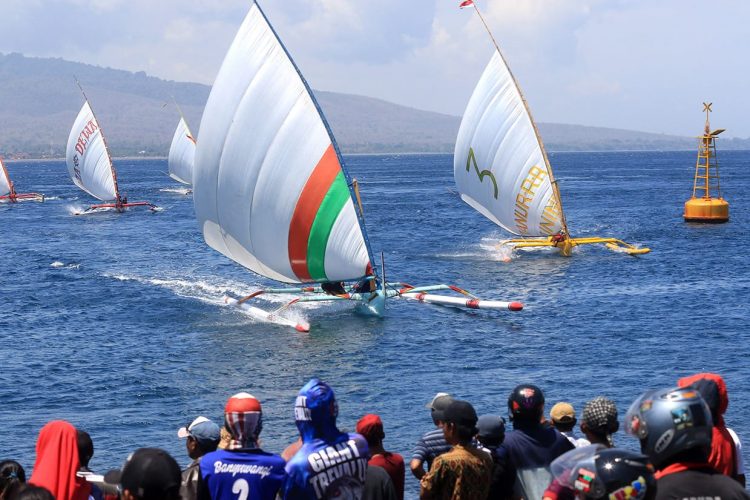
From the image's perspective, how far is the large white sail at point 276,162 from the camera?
127 ft

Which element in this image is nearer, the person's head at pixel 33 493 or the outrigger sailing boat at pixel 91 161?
the person's head at pixel 33 493

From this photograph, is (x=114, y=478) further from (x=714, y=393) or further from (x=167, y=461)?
(x=714, y=393)

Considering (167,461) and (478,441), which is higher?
(167,461)

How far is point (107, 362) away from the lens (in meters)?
34.1

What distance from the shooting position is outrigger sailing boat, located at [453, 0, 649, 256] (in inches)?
2212

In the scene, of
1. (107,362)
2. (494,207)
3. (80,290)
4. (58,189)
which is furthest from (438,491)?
(58,189)

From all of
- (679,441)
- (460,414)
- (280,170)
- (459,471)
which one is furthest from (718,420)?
(280,170)

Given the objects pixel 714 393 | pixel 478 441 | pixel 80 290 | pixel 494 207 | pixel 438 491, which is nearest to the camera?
pixel 714 393

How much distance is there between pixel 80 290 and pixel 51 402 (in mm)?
21568

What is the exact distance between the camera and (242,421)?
29.0 ft

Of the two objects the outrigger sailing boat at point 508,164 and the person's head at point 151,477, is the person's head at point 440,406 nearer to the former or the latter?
the person's head at point 151,477

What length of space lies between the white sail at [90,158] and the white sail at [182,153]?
1742 cm

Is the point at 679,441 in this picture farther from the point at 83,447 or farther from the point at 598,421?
the point at 83,447

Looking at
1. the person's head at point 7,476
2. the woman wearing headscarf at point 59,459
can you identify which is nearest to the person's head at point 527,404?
the woman wearing headscarf at point 59,459
